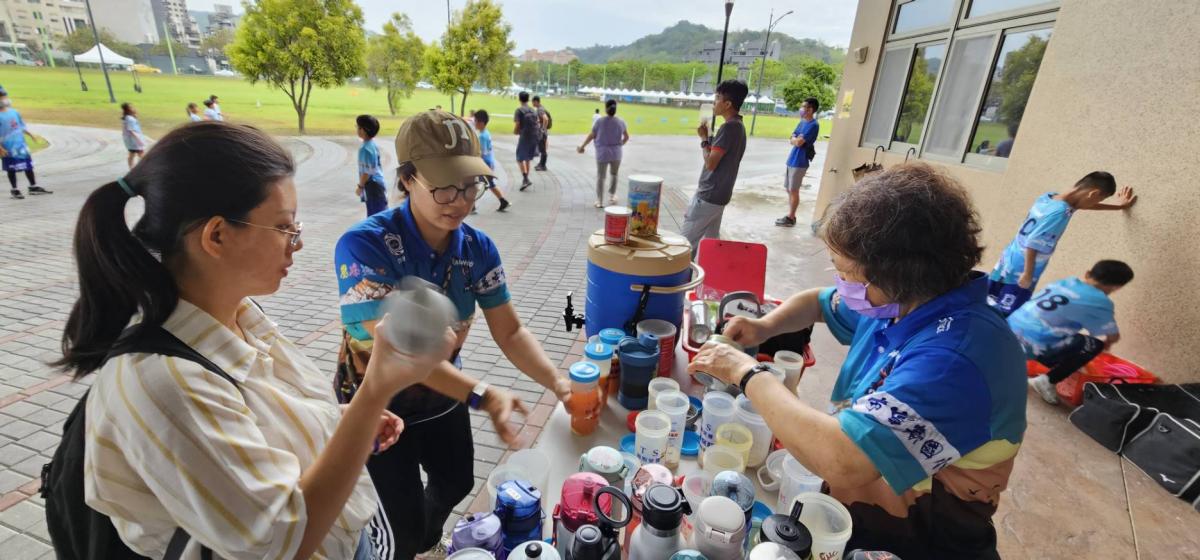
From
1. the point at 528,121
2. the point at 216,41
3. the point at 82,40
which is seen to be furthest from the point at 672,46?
the point at 528,121

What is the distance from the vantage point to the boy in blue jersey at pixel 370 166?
660 centimetres

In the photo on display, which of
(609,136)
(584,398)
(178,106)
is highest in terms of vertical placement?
(609,136)

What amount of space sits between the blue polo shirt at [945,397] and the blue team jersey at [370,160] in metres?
7.02

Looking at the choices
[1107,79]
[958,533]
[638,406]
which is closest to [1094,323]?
[1107,79]

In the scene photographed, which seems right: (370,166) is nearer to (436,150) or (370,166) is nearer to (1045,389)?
(436,150)

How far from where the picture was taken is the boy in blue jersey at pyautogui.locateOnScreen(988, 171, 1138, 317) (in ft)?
12.9

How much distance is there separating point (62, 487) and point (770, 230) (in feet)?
28.2

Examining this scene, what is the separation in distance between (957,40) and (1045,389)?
5313 mm

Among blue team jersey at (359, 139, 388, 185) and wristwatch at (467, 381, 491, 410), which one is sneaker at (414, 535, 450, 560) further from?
blue team jersey at (359, 139, 388, 185)

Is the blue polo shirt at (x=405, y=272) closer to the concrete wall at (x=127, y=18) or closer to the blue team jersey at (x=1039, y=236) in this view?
the blue team jersey at (x=1039, y=236)

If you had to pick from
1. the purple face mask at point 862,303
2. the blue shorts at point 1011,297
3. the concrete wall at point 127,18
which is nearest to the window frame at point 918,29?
the blue shorts at point 1011,297

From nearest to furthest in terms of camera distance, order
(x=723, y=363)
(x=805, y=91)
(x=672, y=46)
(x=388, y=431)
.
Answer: (x=388, y=431), (x=723, y=363), (x=805, y=91), (x=672, y=46)

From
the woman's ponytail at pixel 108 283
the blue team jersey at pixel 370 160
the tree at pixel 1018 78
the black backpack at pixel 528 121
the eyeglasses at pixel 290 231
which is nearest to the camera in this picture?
the woman's ponytail at pixel 108 283

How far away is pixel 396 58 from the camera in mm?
31875
